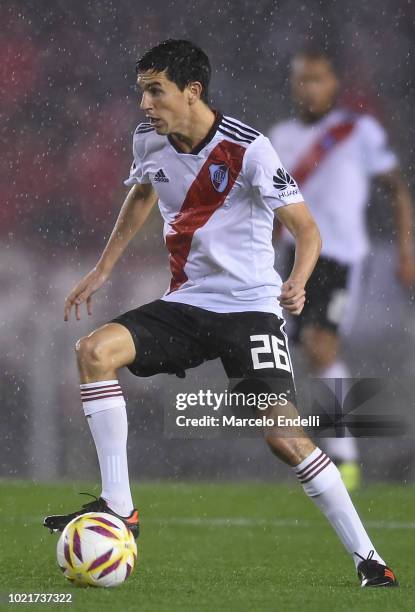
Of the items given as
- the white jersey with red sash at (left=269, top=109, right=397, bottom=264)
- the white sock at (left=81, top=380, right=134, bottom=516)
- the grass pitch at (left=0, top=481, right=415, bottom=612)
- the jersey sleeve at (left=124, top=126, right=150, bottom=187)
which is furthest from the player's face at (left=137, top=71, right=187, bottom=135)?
the white jersey with red sash at (left=269, top=109, right=397, bottom=264)

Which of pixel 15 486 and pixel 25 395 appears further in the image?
pixel 25 395

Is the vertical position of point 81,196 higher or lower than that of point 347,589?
higher

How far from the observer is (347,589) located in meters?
4.65

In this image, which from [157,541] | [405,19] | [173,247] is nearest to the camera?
[173,247]

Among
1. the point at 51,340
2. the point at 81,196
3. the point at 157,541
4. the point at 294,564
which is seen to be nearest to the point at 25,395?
the point at 51,340

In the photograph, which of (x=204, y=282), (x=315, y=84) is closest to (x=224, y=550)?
(x=204, y=282)

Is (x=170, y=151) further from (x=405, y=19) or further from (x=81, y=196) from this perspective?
(x=405, y=19)

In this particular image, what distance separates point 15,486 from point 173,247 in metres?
4.16

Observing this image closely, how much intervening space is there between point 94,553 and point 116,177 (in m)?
6.83

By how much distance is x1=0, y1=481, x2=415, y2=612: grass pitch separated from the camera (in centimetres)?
433

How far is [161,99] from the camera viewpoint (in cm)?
500

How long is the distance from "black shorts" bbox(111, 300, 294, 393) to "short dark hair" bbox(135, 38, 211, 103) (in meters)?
0.79

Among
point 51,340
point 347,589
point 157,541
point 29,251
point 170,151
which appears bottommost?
point 347,589

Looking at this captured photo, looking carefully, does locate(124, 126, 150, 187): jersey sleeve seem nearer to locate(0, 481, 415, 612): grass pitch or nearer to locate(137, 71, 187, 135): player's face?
locate(137, 71, 187, 135): player's face
